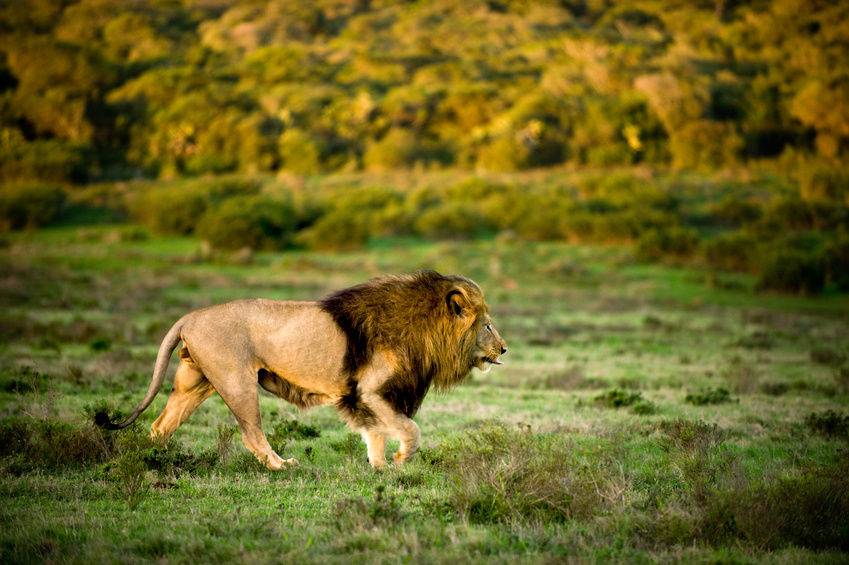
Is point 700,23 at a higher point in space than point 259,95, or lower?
higher

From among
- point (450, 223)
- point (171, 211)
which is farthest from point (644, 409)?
point (171, 211)

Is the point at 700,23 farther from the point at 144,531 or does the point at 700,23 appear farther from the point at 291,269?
the point at 144,531

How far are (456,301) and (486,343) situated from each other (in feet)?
2.02

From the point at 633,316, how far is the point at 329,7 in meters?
159

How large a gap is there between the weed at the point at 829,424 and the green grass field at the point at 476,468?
3 cm

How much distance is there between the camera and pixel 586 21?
507 ft

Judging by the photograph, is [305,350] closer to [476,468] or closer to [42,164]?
[476,468]

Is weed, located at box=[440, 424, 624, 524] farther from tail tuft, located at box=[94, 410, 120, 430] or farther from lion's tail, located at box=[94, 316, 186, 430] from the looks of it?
tail tuft, located at box=[94, 410, 120, 430]

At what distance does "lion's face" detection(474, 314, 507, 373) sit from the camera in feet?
23.7

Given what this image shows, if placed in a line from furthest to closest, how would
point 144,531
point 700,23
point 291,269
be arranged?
point 700,23 < point 291,269 < point 144,531

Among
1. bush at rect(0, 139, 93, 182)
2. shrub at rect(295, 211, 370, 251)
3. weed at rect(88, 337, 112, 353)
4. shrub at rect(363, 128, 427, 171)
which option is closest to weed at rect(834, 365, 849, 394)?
weed at rect(88, 337, 112, 353)

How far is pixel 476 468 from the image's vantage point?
6.07 metres

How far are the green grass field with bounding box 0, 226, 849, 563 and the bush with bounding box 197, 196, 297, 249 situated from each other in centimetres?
2554

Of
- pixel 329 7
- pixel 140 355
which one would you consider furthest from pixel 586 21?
pixel 140 355
